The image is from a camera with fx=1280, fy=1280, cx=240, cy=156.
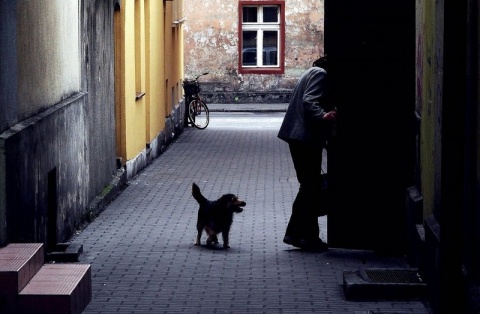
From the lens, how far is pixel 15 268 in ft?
25.7

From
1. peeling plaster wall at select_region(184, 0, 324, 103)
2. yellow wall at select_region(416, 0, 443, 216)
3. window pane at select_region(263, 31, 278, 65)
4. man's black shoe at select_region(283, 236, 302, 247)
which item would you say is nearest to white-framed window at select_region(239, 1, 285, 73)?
window pane at select_region(263, 31, 278, 65)

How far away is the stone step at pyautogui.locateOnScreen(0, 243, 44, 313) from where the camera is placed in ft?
25.4

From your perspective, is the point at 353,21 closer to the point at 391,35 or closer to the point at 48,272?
the point at 391,35

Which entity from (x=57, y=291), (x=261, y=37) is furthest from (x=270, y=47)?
(x=57, y=291)

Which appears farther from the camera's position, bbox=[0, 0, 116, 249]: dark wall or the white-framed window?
the white-framed window

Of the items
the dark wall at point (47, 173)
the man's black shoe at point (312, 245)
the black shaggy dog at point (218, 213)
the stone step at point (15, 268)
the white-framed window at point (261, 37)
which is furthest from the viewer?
the white-framed window at point (261, 37)

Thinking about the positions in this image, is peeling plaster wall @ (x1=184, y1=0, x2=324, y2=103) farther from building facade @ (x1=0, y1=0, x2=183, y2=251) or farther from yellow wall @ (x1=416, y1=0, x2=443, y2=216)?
yellow wall @ (x1=416, y1=0, x2=443, y2=216)

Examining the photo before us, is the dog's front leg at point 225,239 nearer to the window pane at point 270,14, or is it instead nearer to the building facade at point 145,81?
the building facade at point 145,81

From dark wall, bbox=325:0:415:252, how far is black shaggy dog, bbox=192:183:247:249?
0.92 m

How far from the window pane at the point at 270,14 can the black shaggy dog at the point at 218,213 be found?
2942cm

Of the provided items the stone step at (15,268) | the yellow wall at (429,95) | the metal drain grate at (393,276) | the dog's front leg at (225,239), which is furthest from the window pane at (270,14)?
the stone step at (15,268)

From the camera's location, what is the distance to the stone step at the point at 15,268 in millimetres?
7746

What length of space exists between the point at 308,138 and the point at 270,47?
98.3 feet

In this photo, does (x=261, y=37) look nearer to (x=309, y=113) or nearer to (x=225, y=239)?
(x=225, y=239)
